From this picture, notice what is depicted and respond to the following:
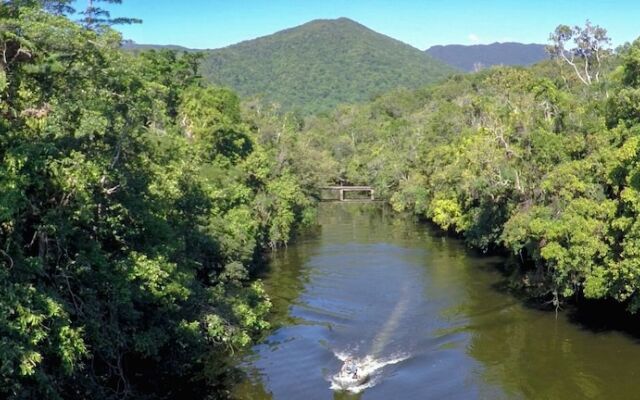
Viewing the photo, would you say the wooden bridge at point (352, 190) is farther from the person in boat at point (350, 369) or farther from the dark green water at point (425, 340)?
the person in boat at point (350, 369)

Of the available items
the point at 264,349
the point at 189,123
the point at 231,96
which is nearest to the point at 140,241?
the point at 264,349

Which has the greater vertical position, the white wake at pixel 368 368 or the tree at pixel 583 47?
the tree at pixel 583 47

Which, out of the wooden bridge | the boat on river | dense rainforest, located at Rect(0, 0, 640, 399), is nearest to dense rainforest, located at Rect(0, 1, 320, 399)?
dense rainforest, located at Rect(0, 0, 640, 399)

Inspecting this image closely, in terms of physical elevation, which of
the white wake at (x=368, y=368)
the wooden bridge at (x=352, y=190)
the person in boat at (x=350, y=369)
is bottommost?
the white wake at (x=368, y=368)

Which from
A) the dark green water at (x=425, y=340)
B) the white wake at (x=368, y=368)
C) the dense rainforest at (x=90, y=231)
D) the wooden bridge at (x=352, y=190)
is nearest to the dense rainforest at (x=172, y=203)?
the dense rainforest at (x=90, y=231)

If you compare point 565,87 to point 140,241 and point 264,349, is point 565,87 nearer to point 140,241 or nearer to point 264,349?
point 264,349

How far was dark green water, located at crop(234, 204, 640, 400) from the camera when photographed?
27.8 meters

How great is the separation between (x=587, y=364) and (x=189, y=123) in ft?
108

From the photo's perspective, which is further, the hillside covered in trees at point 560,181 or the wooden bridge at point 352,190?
the wooden bridge at point 352,190

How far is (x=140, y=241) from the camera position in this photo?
22.3 meters

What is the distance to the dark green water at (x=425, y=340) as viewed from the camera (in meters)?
27.8

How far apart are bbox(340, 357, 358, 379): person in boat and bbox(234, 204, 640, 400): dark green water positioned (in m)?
0.80

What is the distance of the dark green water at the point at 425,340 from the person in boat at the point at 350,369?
0.80 m

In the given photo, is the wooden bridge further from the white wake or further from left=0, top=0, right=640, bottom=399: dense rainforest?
the white wake
